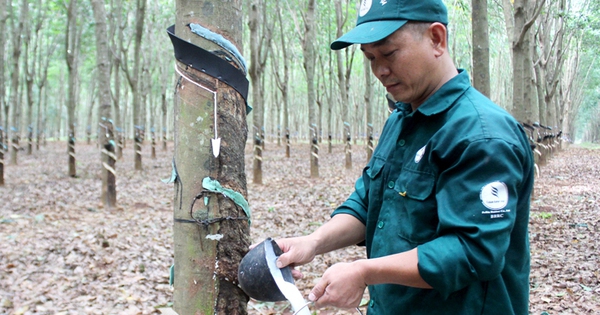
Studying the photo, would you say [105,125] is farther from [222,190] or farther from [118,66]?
[118,66]

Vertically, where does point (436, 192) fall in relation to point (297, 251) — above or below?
above

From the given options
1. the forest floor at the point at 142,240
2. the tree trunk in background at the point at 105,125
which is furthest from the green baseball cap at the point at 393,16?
the tree trunk in background at the point at 105,125

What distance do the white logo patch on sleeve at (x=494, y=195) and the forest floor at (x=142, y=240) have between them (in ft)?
9.91

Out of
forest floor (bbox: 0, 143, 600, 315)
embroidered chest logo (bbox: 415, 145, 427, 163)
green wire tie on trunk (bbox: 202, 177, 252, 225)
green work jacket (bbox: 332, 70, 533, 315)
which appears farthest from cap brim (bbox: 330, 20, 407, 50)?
forest floor (bbox: 0, 143, 600, 315)

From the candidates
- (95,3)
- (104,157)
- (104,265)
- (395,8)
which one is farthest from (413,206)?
(95,3)

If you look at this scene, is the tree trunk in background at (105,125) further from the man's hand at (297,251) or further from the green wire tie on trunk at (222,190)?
the man's hand at (297,251)

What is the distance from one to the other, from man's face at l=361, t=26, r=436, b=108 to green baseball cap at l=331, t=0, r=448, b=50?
3cm

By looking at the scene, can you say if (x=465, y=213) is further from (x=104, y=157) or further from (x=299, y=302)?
(x=104, y=157)

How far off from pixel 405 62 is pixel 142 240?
18.9 feet

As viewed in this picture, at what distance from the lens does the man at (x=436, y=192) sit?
121cm

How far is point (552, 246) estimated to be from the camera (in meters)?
5.84

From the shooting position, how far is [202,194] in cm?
180

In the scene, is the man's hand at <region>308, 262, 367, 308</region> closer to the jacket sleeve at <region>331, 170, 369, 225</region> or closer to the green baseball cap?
the jacket sleeve at <region>331, 170, 369, 225</region>

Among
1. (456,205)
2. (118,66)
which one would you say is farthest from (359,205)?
(118,66)
